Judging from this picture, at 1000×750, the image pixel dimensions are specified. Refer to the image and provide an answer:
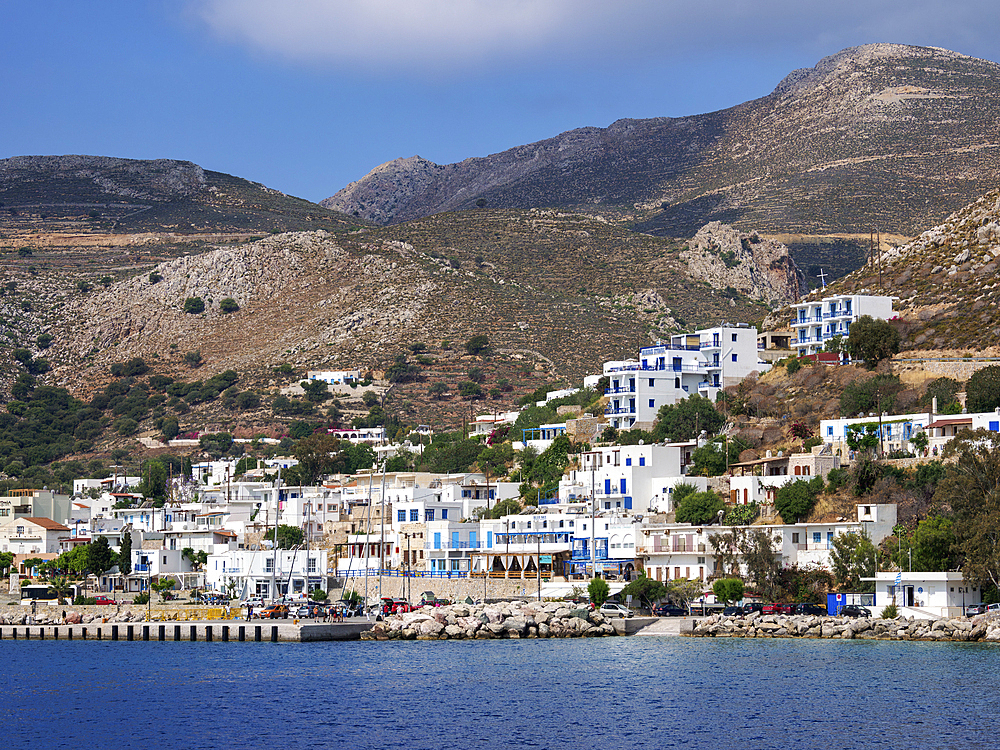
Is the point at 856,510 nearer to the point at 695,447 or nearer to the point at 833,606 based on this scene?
the point at 833,606

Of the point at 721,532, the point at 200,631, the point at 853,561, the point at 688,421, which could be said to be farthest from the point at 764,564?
the point at 200,631

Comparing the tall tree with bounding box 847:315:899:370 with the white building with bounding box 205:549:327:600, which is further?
the tall tree with bounding box 847:315:899:370

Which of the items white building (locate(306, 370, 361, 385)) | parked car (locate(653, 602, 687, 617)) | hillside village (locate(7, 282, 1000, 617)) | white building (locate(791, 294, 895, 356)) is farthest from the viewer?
white building (locate(306, 370, 361, 385))

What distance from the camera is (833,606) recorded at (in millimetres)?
71938

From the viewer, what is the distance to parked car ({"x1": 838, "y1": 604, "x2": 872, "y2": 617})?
230 feet

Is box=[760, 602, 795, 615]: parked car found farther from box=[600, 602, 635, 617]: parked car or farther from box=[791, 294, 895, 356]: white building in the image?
box=[791, 294, 895, 356]: white building

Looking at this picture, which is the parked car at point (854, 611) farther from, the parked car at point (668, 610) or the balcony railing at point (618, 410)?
the balcony railing at point (618, 410)

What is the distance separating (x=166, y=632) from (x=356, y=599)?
455 inches

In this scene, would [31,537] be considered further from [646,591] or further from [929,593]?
[929,593]

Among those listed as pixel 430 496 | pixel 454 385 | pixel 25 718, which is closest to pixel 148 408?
pixel 454 385

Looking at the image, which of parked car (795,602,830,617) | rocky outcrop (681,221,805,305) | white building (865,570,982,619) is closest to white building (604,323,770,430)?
parked car (795,602,830,617)

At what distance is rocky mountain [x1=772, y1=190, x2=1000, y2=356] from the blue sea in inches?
1315

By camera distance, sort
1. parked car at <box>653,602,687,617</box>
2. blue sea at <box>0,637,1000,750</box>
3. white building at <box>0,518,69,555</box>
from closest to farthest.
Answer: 1. blue sea at <box>0,637,1000,750</box>
2. parked car at <box>653,602,687,617</box>
3. white building at <box>0,518,69,555</box>

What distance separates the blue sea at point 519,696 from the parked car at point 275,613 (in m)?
10.1
